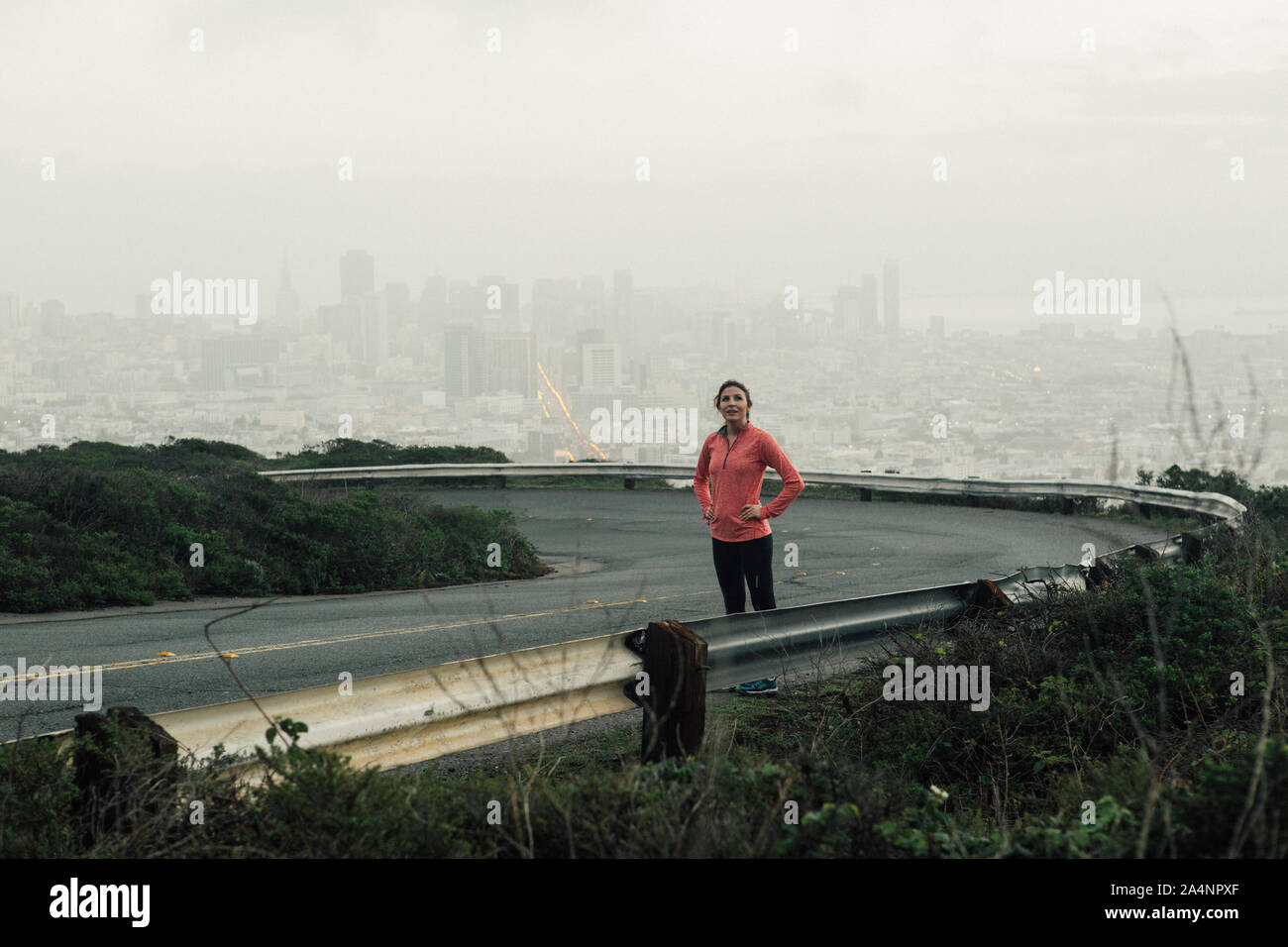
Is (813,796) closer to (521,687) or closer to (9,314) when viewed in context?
(521,687)

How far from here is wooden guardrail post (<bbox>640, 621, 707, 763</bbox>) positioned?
4578 millimetres

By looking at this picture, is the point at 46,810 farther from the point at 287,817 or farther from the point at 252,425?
the point at 252,425

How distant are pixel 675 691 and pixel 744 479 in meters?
3.78

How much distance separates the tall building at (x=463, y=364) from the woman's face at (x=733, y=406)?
130 ft

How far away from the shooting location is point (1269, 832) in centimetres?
309

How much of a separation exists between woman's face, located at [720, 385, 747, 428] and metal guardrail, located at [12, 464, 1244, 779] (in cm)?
194

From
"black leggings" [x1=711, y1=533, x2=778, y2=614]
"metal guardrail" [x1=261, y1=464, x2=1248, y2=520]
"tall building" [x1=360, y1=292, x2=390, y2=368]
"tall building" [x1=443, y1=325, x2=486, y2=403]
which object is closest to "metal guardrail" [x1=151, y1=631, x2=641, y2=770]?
"black leggings" [x1=711, y1=533, x2=778, y2=614]

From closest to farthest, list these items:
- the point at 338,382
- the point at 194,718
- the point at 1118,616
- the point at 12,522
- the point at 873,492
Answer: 1. the point at 194,718
2. the point at 1118,616
3. the point at 12,522
4. the point at 873,492
5. the point at 338,382

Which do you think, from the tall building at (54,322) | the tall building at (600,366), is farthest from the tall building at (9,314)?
the tall building at (600,366)

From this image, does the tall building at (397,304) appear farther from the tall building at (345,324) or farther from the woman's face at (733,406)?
the woman's face at (733,406)

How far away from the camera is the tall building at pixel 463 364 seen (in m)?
48.1

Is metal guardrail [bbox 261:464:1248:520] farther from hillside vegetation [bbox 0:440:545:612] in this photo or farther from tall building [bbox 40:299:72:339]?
tall building [bbox 40:299:72:339]
